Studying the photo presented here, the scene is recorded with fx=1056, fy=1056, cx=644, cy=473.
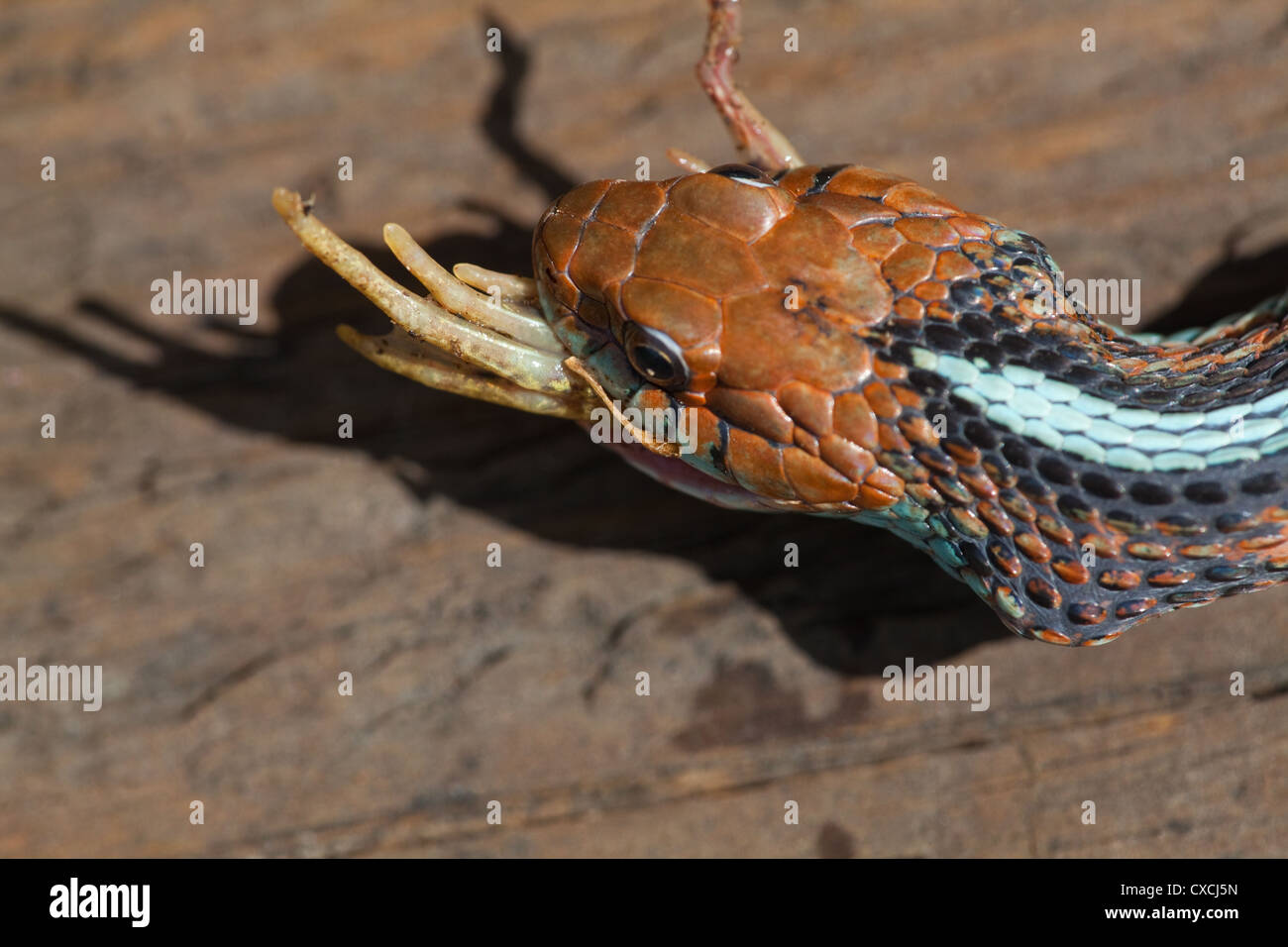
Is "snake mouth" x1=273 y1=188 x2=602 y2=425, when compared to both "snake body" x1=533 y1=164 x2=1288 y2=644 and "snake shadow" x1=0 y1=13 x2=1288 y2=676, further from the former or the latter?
"snake shadow" x1=0 y1=13 x2=1288 y2=676

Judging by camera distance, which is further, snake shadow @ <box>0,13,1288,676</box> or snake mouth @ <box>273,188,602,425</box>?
snake shadow @ <box>0,13,1288,676</box>

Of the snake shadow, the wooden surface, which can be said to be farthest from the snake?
the wooden surface

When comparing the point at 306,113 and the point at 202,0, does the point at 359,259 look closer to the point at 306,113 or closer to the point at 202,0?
the point at 306,113

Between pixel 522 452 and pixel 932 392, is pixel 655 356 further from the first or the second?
pixel 522 452

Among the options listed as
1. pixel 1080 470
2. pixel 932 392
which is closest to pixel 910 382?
pixel 932 392

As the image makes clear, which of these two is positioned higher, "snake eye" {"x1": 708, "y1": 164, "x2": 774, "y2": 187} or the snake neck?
"snake eye" {"x1": 708, "y1": 164, "x2": 774, "y2": 187}

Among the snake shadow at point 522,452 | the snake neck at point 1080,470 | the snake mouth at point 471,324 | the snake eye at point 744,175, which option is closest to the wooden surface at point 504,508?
the snake shadow at point 522,452

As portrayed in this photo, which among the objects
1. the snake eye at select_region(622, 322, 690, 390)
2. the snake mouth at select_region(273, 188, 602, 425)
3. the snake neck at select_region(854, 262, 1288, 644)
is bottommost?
the snake neck at select_region(854, 262, 1288, 644)

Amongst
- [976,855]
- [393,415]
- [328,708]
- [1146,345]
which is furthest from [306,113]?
[976,855]
